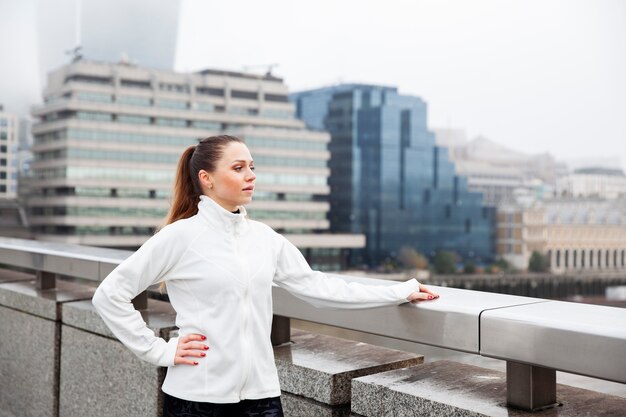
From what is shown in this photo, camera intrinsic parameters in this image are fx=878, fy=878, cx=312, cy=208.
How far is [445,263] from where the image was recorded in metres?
118

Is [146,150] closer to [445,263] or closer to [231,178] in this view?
[445,263]

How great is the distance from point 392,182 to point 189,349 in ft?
383

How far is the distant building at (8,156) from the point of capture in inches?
4134

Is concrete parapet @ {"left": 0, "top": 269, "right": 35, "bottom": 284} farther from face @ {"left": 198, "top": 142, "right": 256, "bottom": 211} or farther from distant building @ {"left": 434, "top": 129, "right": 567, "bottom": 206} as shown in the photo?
distant building @ {"left": 434, "top": 129, "right": 567, "bottom": 206}

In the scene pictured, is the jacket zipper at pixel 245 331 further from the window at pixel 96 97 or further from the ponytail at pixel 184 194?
the window at pixel 96 97

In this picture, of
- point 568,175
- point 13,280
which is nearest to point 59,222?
point 13,280

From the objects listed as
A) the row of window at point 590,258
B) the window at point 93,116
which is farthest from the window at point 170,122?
the row of window at point 590,258

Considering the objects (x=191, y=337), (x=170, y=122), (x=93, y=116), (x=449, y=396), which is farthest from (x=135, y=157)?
(x=449, y=396)

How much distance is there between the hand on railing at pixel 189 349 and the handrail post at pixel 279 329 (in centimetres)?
93

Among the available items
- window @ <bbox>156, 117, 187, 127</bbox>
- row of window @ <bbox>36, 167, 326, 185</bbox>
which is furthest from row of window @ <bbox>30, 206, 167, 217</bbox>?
window @ <bbox>156, 117, 187, 127</bbox>

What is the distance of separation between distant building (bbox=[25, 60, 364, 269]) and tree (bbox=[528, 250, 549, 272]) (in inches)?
1594

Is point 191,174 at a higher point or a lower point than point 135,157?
lower

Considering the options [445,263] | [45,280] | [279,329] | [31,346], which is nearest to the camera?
[279,329]

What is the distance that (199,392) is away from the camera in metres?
2.59
